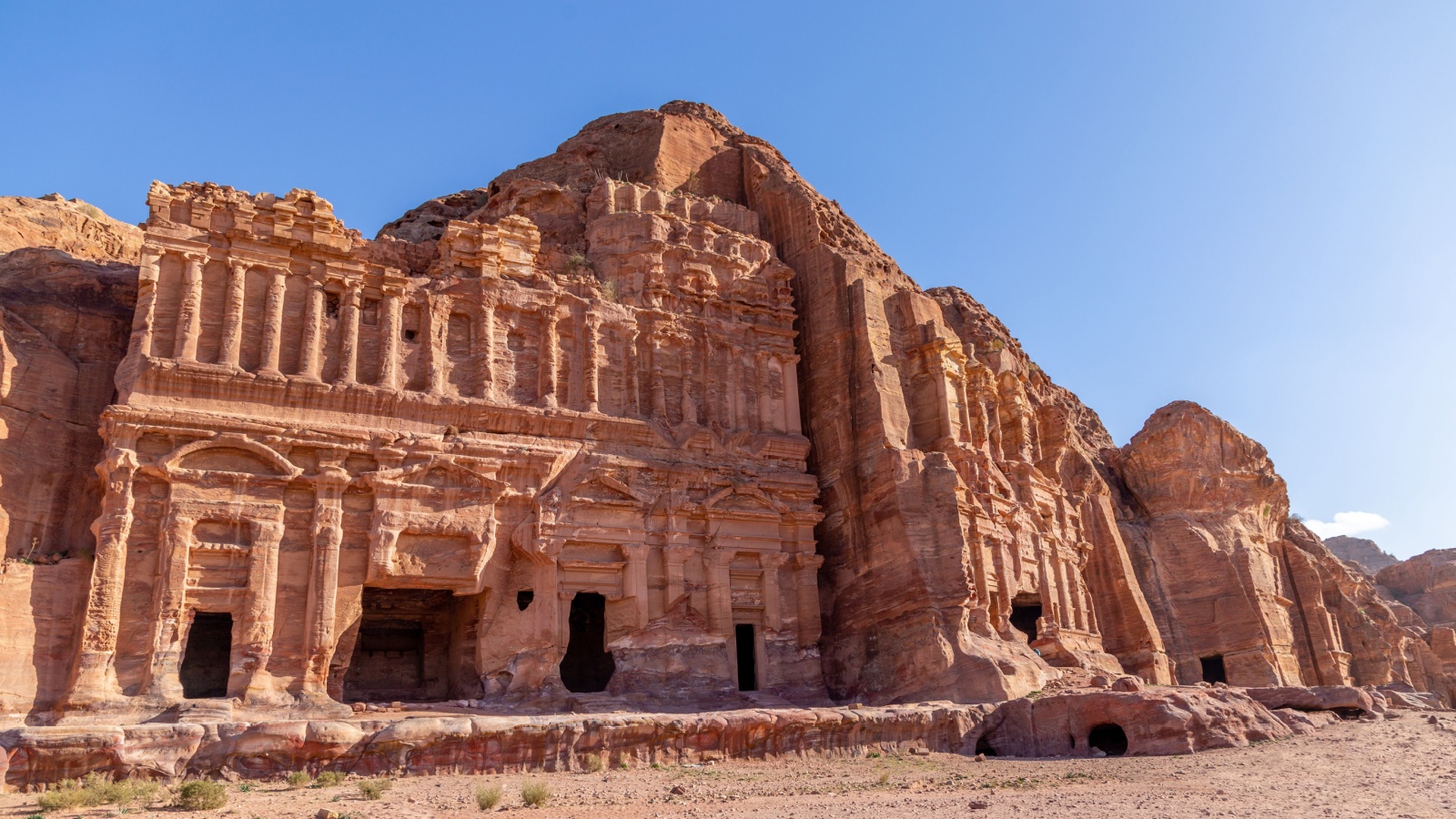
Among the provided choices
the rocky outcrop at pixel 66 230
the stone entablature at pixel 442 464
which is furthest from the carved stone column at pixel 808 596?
the rocky outcrop at pixel 66 230

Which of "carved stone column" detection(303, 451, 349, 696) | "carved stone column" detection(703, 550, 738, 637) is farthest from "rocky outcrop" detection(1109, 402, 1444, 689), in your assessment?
"carved stone column" detection(303, 451, 349, 696)

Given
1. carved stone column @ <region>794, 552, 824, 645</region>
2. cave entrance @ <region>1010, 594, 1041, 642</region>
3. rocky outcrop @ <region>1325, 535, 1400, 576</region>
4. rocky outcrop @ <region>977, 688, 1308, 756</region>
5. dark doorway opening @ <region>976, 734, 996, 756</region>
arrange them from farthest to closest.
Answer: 1. rocky outcrop @ <region>1325, 535, 1400, 576</region>
2. cave entrance @ <region>1010, 594, 1041, 642</region>
3. carved stone column @ <region>794, 552, 824, 645</region>
4. dark doorway opening @ <region>976, 734, 996, 756</region>
5. rocky outcrop @ <region>977, 688, 1308, 756</region>

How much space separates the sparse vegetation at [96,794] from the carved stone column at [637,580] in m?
11.2

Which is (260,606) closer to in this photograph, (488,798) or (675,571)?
(675,571)

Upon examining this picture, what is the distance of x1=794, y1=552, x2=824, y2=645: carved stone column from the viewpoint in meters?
26.2

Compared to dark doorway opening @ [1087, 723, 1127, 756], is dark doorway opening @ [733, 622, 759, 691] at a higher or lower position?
higher

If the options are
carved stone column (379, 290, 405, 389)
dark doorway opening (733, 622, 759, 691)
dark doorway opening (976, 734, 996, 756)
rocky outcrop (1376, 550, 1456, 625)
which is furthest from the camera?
rocky outcrop (1376, 550, 1456, 625)

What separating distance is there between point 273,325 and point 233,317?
2.50 feet

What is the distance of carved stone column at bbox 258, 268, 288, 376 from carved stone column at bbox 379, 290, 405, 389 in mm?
2043

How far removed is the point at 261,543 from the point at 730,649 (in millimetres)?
9953

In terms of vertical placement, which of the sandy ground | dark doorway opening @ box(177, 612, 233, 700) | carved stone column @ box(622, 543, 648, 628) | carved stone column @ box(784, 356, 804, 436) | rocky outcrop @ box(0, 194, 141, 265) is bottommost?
the sandy ground

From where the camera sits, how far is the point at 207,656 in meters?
23.3

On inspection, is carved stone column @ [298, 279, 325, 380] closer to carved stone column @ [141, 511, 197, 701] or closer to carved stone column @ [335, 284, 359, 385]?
carved stone column @ [335, 284, 359, 385]

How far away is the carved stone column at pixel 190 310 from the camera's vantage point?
21.9m
